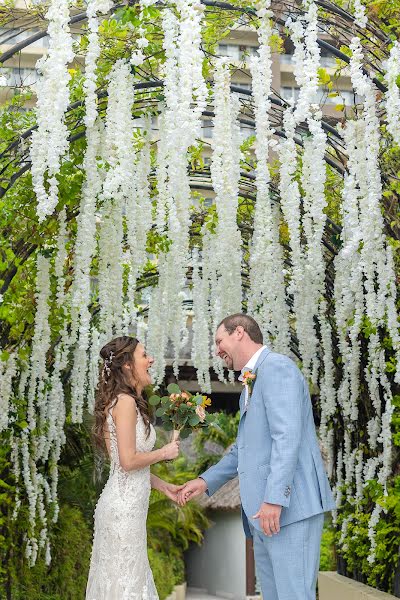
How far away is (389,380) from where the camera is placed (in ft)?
21.4

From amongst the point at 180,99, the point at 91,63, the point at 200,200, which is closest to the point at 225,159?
the point at 180,99

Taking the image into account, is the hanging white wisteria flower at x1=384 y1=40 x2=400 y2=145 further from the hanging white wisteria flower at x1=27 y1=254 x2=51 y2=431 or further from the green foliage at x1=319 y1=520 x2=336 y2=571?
the green foliage at x1=319 y1=520 x2=336 y2=571

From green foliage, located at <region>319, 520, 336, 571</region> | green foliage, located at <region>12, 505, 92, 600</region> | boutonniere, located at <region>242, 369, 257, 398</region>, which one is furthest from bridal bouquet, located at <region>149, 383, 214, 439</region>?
green foliage, located at <region>319, 520, 336, 571</region>

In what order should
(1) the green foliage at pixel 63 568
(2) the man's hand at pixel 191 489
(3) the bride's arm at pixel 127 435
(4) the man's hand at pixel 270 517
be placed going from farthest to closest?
1. (1) the green foliage at pixel 63 568
2. (2) the man's hand at pixel 191 489
3. (3) the bride's arm at pixel 127 435
4. (4) the man's hand at pixel 270 517

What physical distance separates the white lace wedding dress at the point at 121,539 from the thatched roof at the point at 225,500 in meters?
14.6

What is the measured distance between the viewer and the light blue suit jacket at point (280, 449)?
11.3ft

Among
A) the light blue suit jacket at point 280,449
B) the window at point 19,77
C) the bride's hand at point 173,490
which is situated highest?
the window at point 19,77

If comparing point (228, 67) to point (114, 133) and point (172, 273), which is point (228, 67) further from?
point (172, 273)

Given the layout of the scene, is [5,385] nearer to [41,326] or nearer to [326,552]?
[41,326]

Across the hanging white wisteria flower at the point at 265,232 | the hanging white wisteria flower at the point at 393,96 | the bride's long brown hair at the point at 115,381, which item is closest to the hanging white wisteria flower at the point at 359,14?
the hanging white wisteria flower at the point at 393,96

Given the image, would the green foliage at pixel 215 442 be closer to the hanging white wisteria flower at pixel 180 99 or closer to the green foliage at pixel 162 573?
the green foliage at pixel 162 573

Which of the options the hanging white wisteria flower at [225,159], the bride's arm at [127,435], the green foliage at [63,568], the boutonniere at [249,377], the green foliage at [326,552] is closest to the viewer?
the boutonniere at [249,377]

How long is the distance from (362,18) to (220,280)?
333 centimetres

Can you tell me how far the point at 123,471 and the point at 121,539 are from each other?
0.28 m
